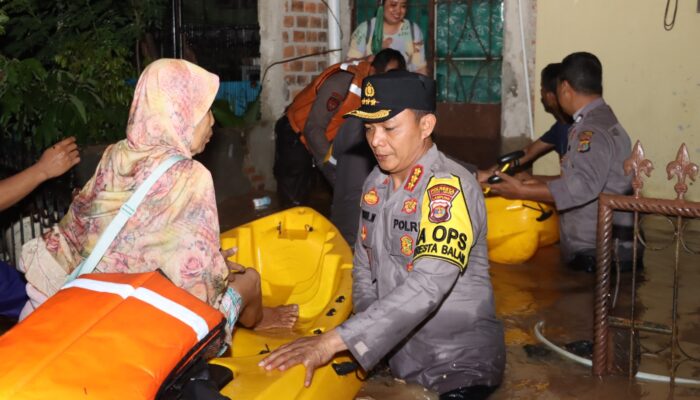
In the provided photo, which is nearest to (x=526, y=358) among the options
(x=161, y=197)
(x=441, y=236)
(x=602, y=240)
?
(x=602, y=240)

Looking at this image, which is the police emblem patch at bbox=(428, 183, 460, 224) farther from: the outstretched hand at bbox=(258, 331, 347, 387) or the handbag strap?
the handbag strap

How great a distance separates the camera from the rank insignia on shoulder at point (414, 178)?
3.09 metres

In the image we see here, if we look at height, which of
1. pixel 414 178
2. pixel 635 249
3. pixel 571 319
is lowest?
pixel 571 319

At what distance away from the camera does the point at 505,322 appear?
5172mm

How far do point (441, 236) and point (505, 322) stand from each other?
246cm

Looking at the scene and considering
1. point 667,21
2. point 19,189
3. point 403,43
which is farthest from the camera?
point 403,43

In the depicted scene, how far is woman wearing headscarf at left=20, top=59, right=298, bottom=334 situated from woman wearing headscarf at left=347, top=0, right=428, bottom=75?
522 cm

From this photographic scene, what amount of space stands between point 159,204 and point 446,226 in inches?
40.9

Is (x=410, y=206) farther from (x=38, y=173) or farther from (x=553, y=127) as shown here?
(x=553, y=127)

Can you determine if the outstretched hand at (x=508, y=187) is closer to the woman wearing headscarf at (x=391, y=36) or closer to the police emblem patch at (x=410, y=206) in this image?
the woman wearing headscarf at (x=391, y=36)

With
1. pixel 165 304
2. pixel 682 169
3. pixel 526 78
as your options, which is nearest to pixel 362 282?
pixel 165 304

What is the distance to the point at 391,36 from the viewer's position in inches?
332

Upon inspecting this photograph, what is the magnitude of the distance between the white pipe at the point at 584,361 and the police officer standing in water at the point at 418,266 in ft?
4.27

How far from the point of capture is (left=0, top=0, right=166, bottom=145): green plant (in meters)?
6.53
